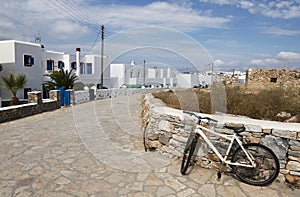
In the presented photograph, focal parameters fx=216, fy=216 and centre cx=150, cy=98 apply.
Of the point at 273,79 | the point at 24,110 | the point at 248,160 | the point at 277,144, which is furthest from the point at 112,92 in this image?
the point at 277,144

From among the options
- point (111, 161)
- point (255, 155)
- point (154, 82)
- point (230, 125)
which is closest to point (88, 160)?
point (111, 161)

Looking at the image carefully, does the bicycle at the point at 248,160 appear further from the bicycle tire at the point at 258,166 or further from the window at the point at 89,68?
the window at the point at 89,68

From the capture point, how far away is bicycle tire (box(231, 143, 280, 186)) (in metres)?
3.18

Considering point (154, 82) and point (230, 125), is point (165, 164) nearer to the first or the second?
point (230, 125)

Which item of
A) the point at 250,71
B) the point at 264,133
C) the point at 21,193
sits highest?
the point at 250,71

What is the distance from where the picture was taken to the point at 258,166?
335 centimetres

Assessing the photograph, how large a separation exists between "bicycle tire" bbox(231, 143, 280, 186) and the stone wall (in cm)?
1471

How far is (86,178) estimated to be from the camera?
3.44m

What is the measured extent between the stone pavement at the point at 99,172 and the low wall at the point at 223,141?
202 millimetres

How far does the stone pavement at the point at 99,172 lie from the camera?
120 inches

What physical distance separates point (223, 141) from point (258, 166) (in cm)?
62

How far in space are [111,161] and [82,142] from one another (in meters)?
1.56

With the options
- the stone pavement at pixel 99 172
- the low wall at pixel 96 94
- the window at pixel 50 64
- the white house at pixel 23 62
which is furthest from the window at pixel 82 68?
the stone pavement at pixel 99 172

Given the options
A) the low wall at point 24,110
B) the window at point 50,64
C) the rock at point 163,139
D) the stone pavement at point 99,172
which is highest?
the window at point 50,64
